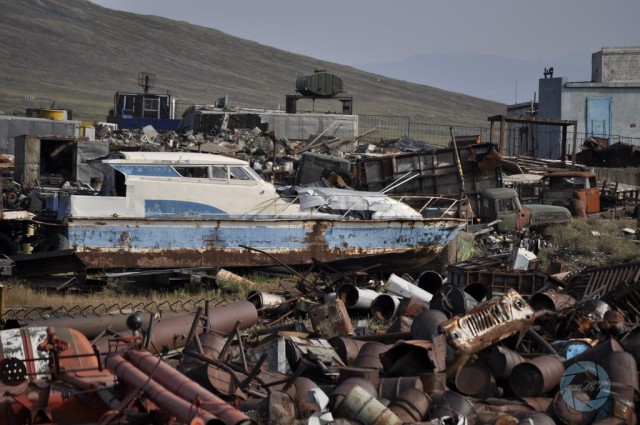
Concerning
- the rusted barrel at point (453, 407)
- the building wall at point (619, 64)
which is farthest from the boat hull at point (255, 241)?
the building wall at point (619, 64)

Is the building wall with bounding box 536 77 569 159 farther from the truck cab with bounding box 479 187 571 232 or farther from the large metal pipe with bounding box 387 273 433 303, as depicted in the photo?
the large metal pipe with bounding box 387 273 433 303

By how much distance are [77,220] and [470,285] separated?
21.1 ft

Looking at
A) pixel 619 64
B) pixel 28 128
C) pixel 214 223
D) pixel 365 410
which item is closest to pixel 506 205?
pixel 214 223

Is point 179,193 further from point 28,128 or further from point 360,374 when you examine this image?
point 28,128

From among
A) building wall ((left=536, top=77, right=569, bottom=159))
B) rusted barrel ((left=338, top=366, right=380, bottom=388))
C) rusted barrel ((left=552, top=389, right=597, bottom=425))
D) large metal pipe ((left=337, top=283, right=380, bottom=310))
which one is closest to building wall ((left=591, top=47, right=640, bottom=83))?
building wall ((left=536, top=77, right=569, bottom=159))

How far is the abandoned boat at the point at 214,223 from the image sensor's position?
52.2 feet

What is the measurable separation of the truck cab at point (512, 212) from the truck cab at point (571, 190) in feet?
8.26

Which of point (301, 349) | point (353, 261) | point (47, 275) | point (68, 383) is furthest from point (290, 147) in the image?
point (68, 383)

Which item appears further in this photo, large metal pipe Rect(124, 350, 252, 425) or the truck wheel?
the truck wheel

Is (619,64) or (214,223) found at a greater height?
(619,64)

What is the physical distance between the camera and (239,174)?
17.1 metres

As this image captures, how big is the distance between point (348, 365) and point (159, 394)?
11.9 ft

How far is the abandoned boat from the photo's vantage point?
15.9 metres
